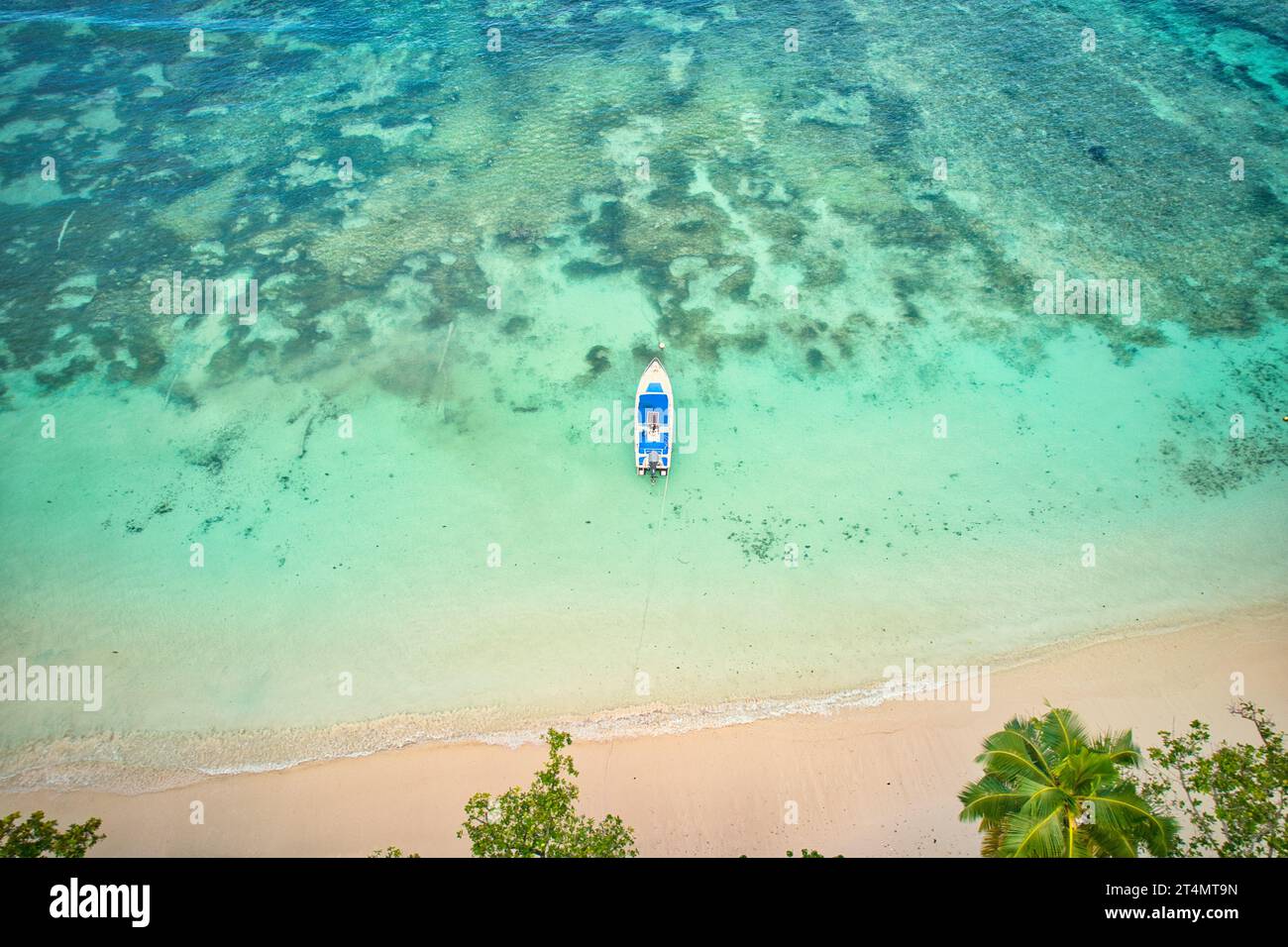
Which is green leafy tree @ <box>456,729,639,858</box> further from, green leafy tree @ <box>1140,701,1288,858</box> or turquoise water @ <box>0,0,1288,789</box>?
green leafy tree @ <box>1140,701,1288,858</box>

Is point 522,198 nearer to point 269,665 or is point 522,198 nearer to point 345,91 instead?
point 345,91

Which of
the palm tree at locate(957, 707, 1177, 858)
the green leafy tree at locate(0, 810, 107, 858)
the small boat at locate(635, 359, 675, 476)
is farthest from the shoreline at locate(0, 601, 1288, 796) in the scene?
the small boat at locate(635, 359, 675, 476)

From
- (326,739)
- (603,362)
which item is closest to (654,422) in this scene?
(603,362)

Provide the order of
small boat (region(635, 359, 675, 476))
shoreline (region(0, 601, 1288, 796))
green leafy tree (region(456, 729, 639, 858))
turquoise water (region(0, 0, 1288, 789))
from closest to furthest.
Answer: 1. green leafy tree (region(456, 729, 639, 858))
2. shoreline (region(0, 601, 1288, 796))
3. turquoise water (region(0, 0, 1288, 789))
4. small boat (region(635, 359, 675, 476))

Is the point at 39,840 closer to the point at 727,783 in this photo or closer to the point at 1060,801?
the point at 727,783

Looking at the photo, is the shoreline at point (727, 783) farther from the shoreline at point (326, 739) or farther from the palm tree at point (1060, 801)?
the palm tree at point (1060, 801)

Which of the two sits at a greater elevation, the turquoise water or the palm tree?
the turquoise water

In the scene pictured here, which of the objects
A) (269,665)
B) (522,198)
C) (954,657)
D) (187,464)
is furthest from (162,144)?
(954,657)
